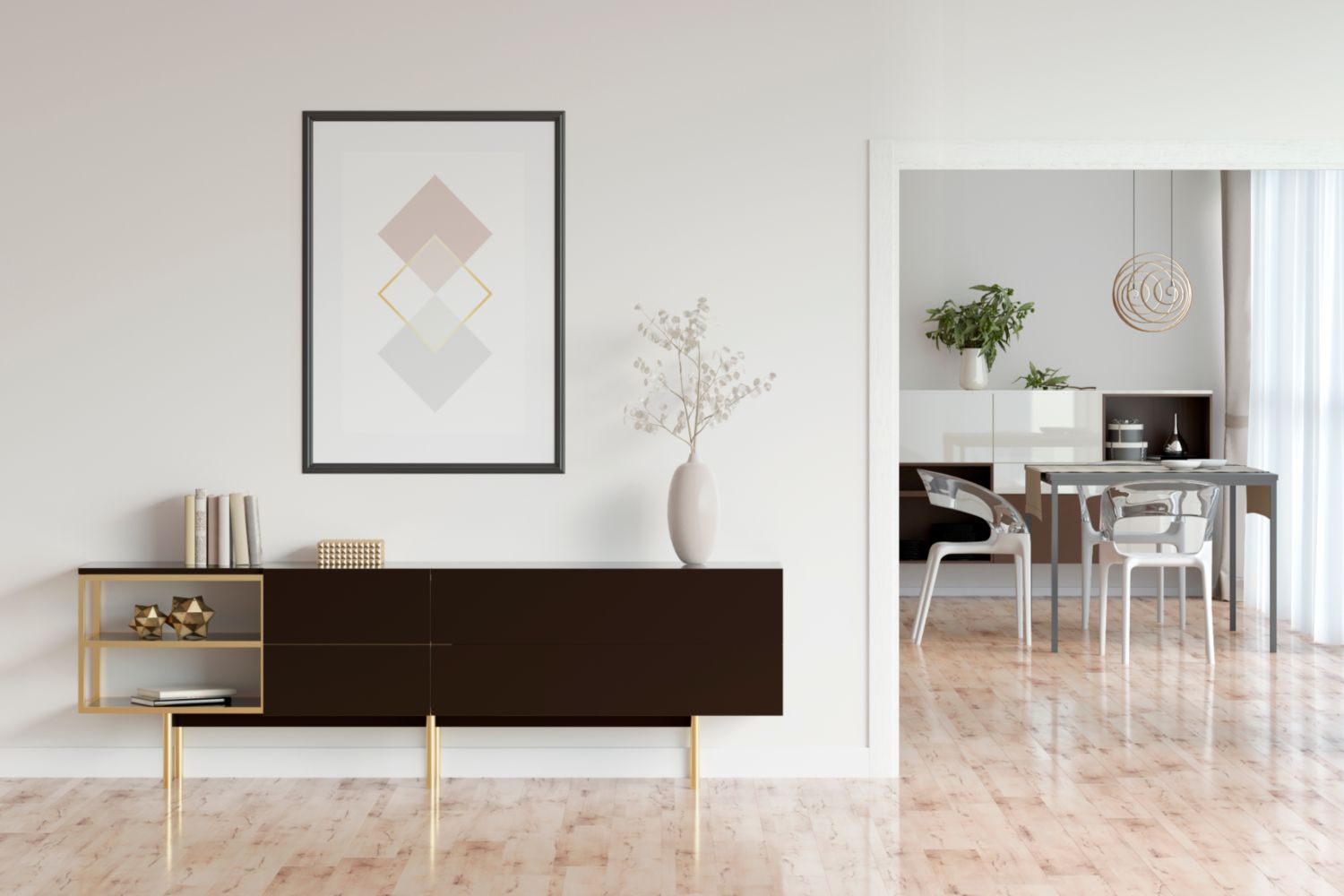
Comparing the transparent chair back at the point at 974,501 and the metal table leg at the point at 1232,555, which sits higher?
the transparent chair back at the point at 974,501

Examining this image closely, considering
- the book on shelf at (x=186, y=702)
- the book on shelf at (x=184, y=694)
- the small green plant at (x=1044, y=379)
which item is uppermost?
the small green plant at (x=1044, y=379)

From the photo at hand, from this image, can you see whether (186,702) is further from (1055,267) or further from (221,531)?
(1055,267)

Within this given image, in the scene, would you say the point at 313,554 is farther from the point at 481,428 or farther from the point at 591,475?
the point at 591,475

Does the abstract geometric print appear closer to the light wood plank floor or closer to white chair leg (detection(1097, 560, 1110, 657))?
the light wood plank floor

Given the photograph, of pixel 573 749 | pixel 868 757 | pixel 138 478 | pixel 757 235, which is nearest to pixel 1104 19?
pixel 757 235

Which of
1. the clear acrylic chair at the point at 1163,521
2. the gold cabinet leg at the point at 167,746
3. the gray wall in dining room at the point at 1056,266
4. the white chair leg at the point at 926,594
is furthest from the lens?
the gray wall in dining room at the point at 1056,266

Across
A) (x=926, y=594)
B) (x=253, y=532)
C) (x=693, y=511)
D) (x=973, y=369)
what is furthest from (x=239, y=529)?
(x=973, y=369)

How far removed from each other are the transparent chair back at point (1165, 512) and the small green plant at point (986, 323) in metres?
1.81

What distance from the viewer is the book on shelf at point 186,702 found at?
13.1 feet

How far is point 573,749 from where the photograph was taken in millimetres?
4188

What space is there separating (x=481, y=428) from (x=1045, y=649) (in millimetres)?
3433

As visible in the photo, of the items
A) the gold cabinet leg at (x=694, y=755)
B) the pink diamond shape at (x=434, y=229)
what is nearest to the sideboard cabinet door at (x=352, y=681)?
the gold cabinet leg at (x=694, y=755)

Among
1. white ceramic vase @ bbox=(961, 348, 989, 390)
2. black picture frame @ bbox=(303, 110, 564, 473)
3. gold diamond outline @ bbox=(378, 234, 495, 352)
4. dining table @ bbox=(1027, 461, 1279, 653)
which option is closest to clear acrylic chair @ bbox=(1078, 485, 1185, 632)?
dining table @ bbox=(1027, 461, 1279, 653)

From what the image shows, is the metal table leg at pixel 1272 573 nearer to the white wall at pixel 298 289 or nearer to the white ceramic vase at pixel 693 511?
the white wall at pixel 298 289
